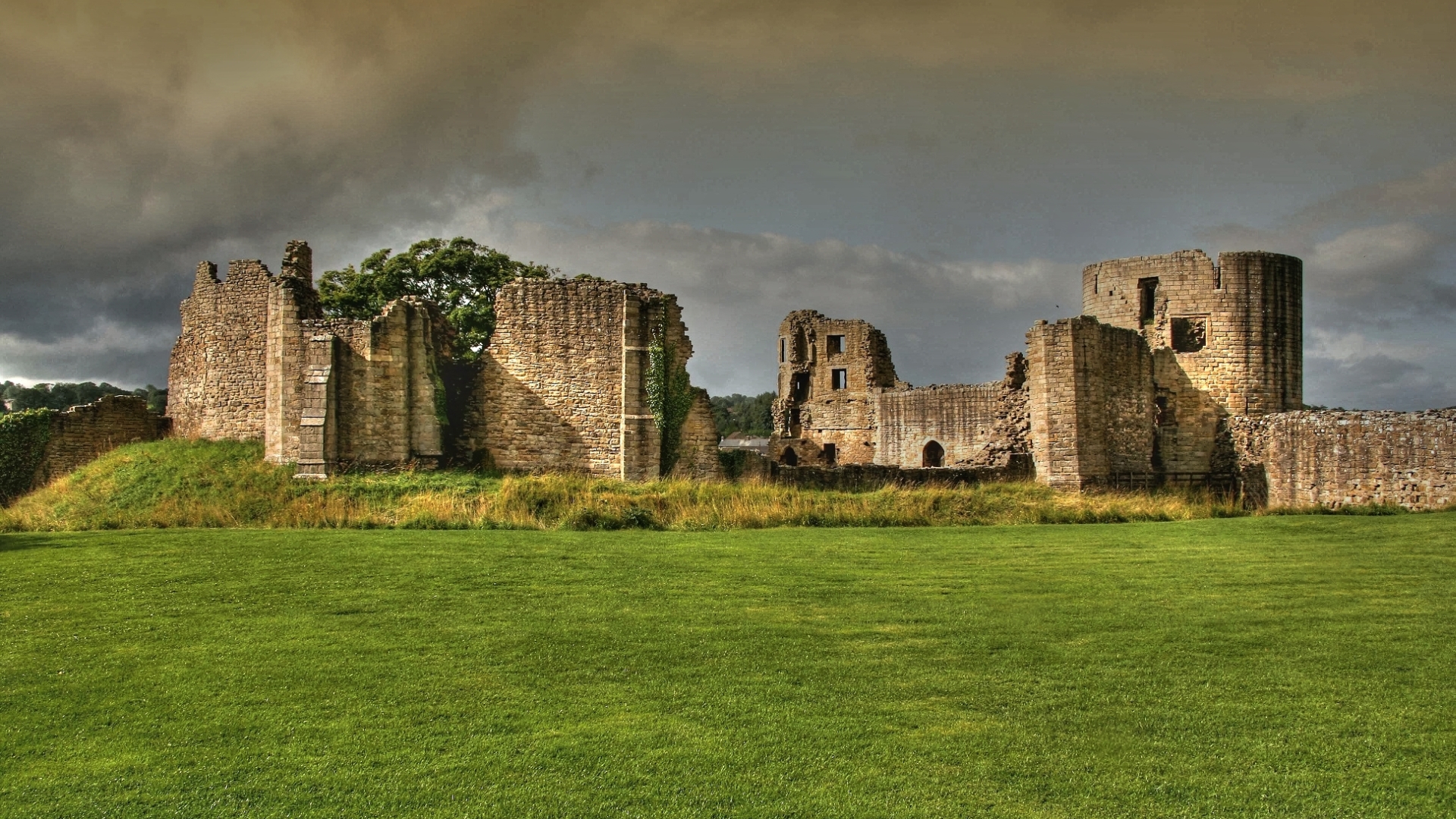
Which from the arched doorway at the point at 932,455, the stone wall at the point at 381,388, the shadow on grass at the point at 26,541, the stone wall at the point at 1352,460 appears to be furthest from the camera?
the arched doorway at the point at 932,455

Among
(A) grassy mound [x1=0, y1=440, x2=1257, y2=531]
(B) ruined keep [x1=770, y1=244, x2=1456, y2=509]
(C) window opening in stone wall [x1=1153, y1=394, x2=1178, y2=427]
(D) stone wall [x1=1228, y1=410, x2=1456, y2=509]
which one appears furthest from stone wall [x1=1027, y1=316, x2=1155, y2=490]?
(D) stone wall [x1=1228, y1=410, x2=1456, y2=509]

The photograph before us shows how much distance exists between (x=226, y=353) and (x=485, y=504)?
432 inches

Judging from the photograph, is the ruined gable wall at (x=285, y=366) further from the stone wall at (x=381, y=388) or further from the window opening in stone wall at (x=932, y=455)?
the window opening in stone wall at (x=932, y=455)

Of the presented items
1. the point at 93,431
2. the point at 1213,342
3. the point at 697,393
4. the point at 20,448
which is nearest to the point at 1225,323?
the point at 1213,342

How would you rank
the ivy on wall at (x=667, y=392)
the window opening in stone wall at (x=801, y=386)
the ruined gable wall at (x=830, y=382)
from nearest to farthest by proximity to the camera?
the ivy on wall at (x=667, y=392)
the ruined gable wall at (x=830, y=382)
the window opening in stone wall at (x=801, y=386)

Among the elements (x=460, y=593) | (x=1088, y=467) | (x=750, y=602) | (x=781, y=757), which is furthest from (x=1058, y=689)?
(x=1088, y=467)

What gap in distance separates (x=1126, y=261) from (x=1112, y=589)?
20.8 metres

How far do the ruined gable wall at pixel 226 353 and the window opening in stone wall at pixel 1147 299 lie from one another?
2254 cm

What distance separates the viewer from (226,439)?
78.9ft

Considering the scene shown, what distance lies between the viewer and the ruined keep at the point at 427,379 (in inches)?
827

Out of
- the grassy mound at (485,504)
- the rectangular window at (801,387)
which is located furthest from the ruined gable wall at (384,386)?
the rectangular window at (801,387)

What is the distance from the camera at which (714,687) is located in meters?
7.01

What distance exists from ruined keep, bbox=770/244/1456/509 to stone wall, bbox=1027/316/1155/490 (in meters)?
0.04

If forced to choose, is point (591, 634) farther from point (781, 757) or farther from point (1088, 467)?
point (1088, 467)
